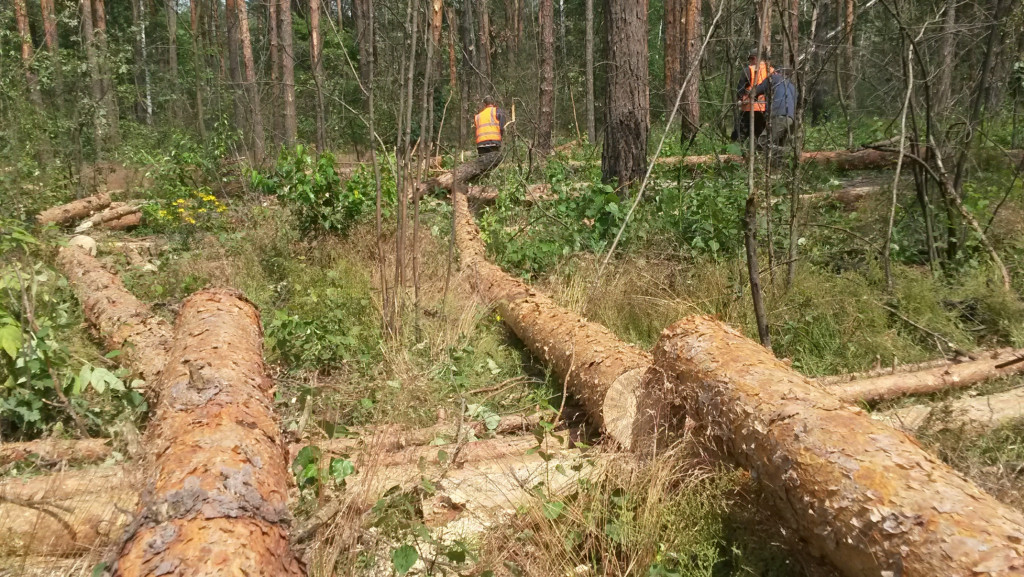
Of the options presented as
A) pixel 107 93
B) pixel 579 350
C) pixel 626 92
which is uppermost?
pixel 107 93

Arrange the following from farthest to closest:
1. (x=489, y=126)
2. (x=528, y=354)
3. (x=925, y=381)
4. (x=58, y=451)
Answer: (x=489, y=126), (x=528, y=354), (x=925, y=381), (x=58, y=451)

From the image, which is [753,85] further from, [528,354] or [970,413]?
[528,354]

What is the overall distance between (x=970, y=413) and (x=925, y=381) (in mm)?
367

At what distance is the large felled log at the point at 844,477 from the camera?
5.74 feet

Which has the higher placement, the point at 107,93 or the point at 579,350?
the point at 107,93

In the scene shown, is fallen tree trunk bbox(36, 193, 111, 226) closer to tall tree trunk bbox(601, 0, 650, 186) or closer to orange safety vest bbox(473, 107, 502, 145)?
orange safety vest bbox(473, 107, 502, 145)

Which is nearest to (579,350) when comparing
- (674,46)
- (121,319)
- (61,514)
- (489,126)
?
(61,514)

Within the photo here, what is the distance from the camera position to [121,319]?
443cm

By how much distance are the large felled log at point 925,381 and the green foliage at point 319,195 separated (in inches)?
173

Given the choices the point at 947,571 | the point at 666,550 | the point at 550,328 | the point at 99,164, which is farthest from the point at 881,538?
the point at 99,164

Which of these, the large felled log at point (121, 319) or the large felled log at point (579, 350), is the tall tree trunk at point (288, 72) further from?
the large felled log at point (579, 350)

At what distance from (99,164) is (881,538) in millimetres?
11658

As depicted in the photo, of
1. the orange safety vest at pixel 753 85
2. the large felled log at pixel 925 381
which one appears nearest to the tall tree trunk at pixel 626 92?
the orange safety vest at pixel 753 85

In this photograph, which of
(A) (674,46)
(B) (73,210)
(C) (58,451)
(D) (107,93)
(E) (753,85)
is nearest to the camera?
(C) (58,451)
